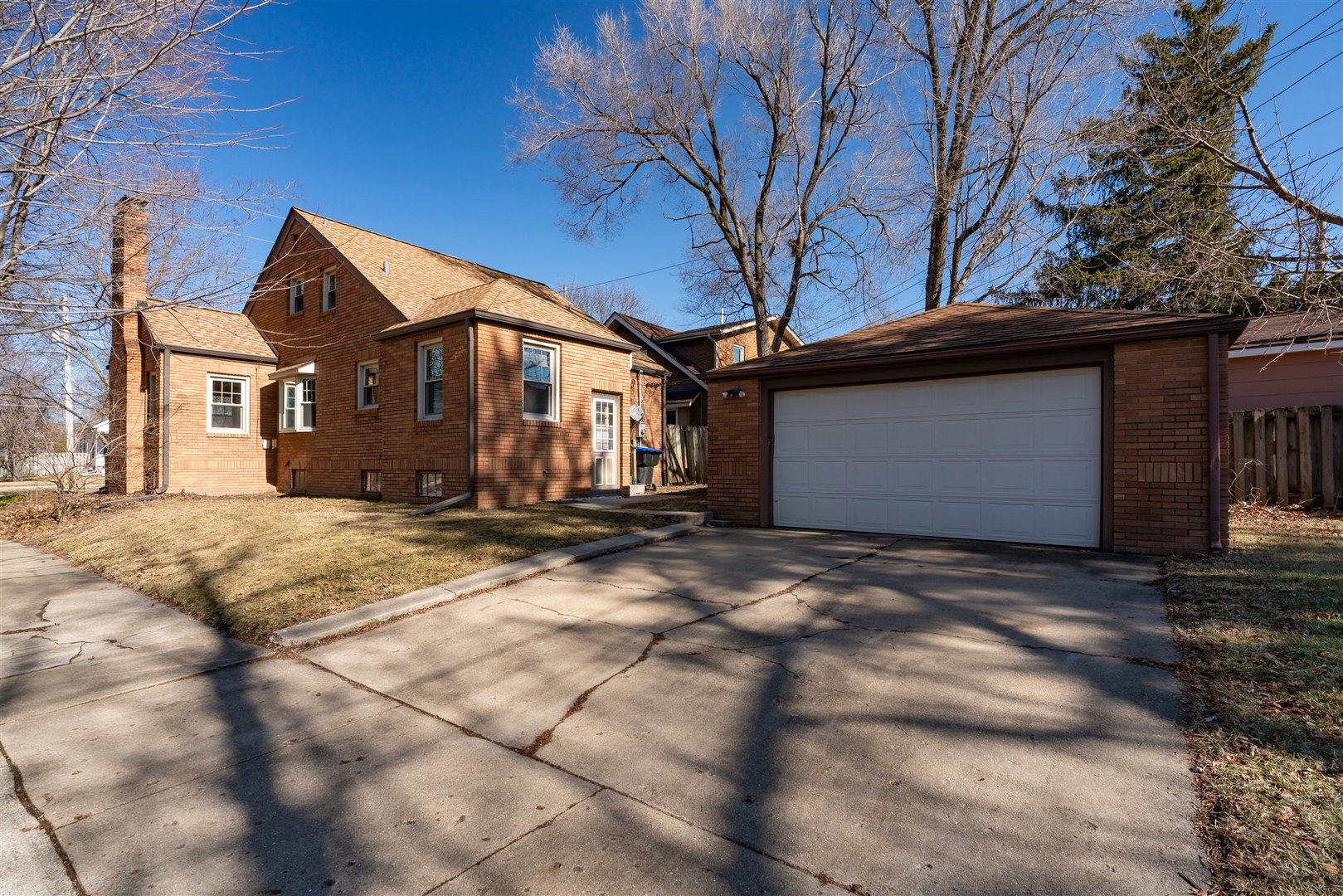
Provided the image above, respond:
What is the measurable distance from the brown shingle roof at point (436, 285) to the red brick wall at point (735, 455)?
15.3ft

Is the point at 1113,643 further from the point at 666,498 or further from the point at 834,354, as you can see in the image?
the point at 666,498

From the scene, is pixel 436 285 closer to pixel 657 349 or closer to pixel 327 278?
pixel 327 278

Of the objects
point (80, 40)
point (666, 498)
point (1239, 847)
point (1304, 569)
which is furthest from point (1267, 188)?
point (80, 40)

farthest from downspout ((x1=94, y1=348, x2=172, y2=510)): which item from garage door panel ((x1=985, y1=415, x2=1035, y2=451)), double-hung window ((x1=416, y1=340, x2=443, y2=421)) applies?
garage door panel ((x1=985, y1=415, x2=1035, y2=451))

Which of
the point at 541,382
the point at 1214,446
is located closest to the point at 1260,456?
the point at 1214,446

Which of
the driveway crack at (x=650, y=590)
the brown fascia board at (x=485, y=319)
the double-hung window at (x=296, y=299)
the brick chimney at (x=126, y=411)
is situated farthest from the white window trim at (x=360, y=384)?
the driveway crack at (x=650, y=590)

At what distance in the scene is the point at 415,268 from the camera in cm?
1591

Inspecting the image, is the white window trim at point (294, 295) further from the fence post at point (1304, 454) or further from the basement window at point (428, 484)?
the fence post at point (1304, 454)

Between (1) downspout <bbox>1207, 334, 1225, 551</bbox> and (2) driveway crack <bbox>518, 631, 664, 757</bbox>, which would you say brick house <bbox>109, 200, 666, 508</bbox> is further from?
(1) downspout <bbox>1207, 334, 1225, 551</bbox>

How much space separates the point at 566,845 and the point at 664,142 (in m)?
19.5

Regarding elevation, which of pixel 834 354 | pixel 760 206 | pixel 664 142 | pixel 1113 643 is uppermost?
pixel 664 142

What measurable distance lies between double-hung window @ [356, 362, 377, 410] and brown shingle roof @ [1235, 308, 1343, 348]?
1626cm

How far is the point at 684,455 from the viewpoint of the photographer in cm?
2022

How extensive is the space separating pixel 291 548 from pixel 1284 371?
17.8 meters
